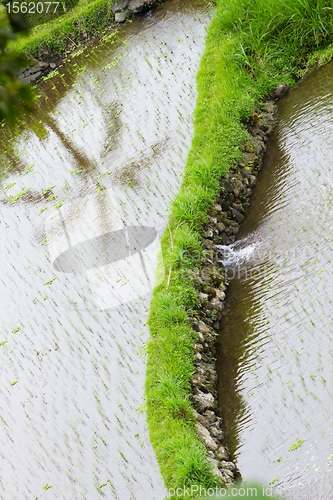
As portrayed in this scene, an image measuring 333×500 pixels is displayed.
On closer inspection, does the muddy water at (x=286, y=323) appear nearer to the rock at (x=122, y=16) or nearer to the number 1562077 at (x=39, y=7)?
the rock at (x=122, y=16)

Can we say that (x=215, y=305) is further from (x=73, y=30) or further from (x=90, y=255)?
(x=73, y=30)

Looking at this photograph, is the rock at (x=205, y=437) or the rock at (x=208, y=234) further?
the rock at (x=208, y=234)

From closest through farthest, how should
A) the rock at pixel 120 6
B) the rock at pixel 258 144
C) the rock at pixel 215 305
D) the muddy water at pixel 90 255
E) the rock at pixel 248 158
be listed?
the muddy water at pixel 90 255
the rock at pixel 215 305
the rock at pixel 248 158
the rock at pixel 258 144
the rock at pixel 120 6

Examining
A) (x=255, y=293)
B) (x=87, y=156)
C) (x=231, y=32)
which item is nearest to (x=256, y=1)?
(x=231, y=32)

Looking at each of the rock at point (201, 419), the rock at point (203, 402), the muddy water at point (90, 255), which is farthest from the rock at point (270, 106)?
the rock at point (201, 419)

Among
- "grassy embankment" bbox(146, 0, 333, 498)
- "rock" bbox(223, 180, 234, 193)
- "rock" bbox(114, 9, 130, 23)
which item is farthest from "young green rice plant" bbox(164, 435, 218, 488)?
"rock" bbox(114, 9, 130, 23)

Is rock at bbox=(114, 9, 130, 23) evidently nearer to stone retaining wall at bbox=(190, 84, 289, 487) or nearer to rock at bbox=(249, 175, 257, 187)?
stone retaining wall at bbox=(190, 84, 289, 487)

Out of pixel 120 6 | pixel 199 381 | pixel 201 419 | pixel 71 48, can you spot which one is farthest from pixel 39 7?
pixel 201 419
